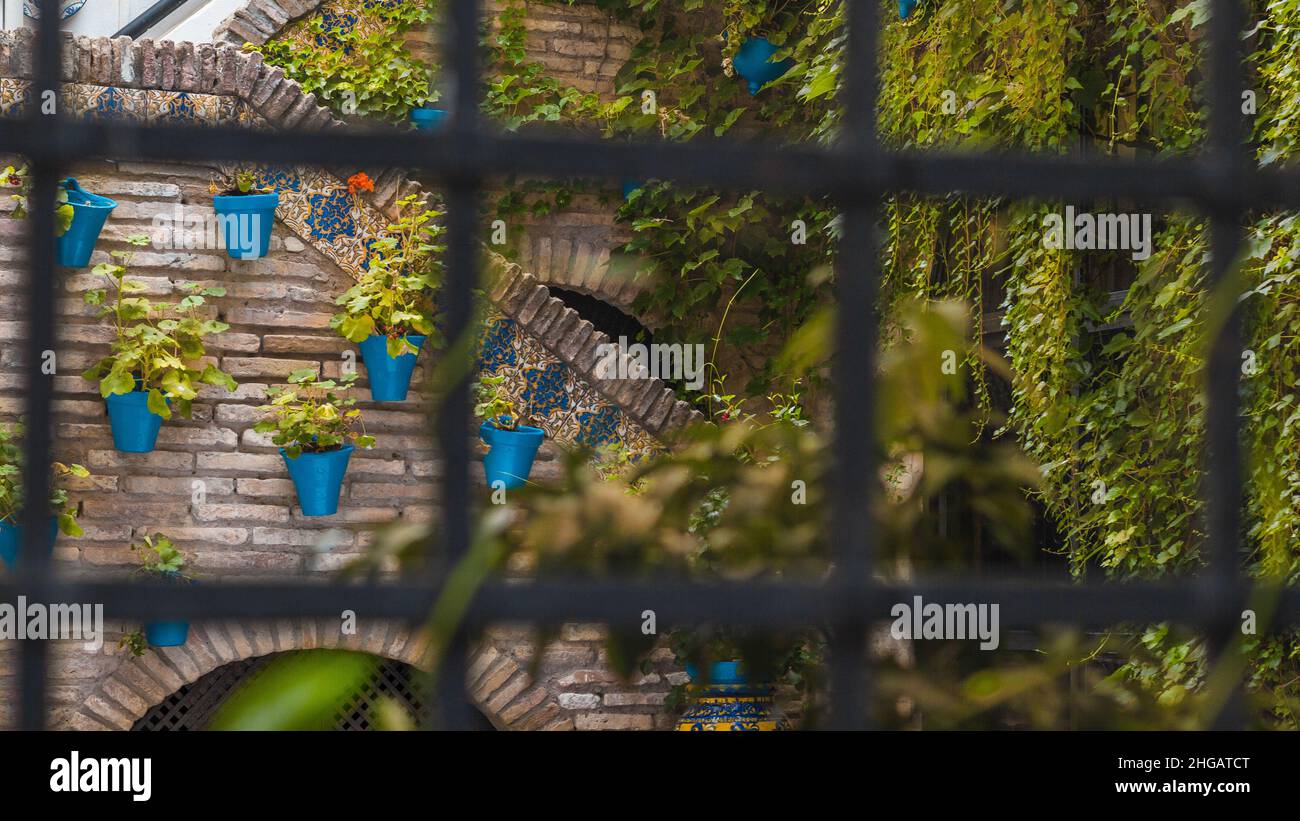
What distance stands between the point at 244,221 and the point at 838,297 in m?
3.88

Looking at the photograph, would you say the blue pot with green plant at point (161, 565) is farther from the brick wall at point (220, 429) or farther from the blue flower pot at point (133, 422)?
the blue flower pot at point (133, 422)

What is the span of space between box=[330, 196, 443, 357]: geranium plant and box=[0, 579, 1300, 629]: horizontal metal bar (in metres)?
3.76

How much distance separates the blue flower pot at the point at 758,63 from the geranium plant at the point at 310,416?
2.67 metres

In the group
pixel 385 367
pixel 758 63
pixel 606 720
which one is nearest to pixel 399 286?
pixel 385 367

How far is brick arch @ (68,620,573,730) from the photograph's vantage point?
4188 millimetres

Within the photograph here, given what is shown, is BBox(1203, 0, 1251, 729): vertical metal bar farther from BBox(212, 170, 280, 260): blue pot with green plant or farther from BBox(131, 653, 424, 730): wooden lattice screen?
BBox(131, 653, 424, 730): wooden lattice screen

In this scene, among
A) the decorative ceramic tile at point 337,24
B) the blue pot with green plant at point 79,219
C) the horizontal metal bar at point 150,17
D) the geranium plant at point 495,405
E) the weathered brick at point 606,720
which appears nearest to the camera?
the blue pot with green plant at point 79,219

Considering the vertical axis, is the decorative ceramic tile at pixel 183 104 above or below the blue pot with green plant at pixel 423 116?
below

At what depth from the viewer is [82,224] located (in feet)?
12.9

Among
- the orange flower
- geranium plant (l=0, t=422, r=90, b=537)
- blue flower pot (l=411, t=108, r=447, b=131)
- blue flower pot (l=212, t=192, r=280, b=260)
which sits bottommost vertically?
geranium plant (l=0, t=422, r=90, b=537)

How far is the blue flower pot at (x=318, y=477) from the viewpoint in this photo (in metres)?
4.20

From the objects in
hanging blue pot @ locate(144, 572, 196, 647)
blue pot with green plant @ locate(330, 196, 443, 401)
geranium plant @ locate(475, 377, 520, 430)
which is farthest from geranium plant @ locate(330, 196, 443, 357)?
hanging blue pot @ locate(144, 572, 196, 647)

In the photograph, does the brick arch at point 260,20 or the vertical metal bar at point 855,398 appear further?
the brick arch at point 260,20

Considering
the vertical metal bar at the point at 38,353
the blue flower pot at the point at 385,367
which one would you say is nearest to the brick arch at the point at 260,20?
the blue flower pot at the point at 385,367
